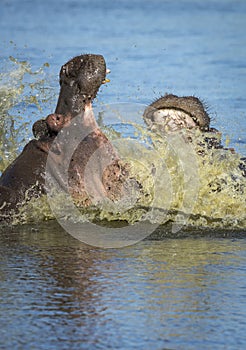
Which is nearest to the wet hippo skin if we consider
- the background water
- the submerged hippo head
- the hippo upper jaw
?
the hippo upper jaw

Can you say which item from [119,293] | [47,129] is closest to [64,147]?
[47,129]

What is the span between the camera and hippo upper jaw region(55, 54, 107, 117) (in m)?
7.01

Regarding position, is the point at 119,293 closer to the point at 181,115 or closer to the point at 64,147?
the point at 64,147

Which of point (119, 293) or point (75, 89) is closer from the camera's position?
point (119, 293)

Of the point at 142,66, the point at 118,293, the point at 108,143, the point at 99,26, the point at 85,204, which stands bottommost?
the point at 118,293

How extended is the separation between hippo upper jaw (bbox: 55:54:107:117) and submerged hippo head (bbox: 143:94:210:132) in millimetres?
1122

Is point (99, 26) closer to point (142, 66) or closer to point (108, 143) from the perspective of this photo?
point (142, 66)

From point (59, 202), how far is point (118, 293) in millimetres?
2268

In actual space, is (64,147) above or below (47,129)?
below

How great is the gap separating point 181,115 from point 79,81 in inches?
54.7

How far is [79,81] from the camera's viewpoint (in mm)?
7074

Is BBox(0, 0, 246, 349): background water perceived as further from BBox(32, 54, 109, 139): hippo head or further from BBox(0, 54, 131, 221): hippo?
BBox(32, 54, 109, 139): hippo head

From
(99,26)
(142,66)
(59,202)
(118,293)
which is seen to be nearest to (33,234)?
(59,202)

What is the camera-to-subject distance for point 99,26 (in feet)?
60.5
